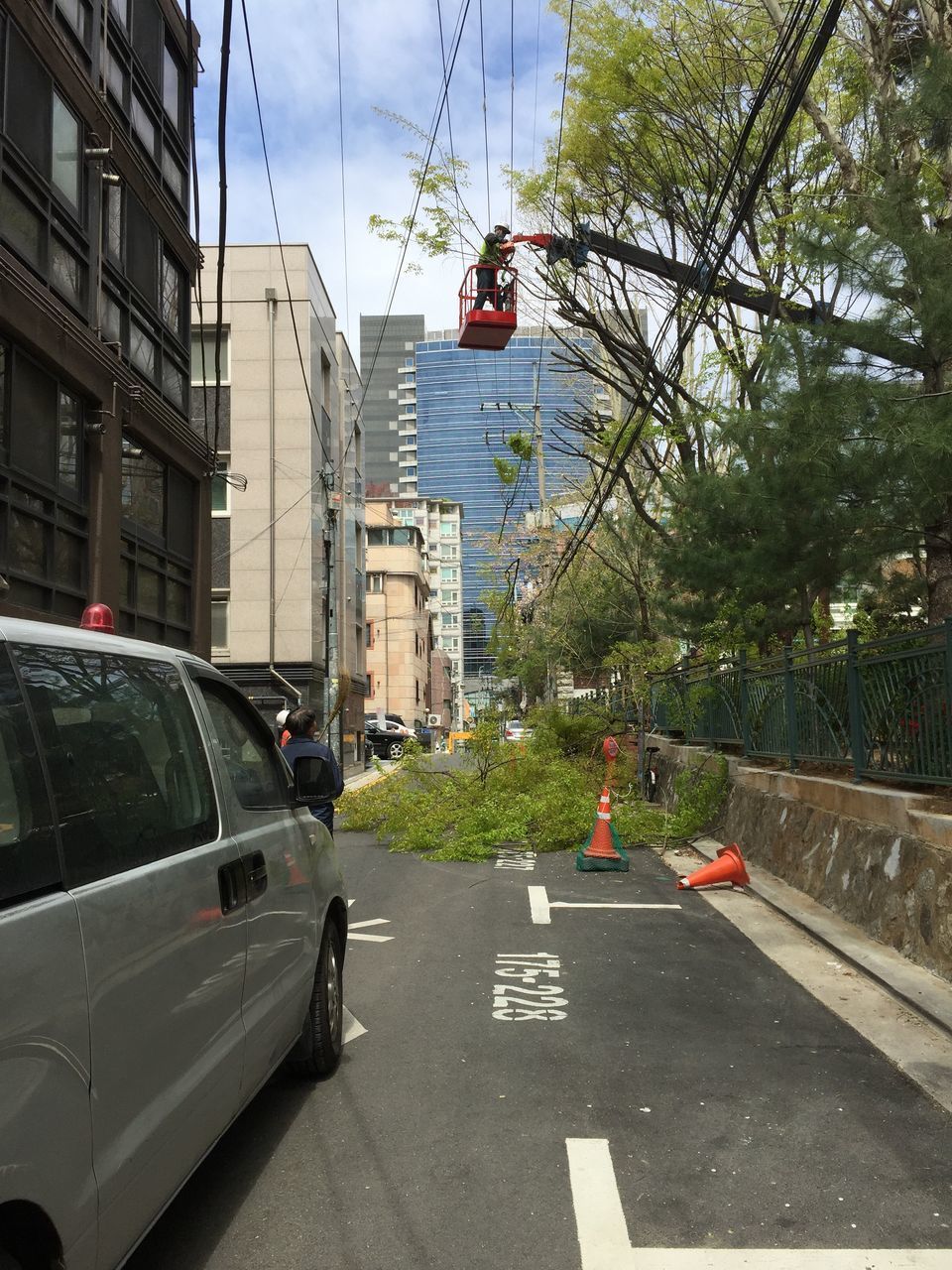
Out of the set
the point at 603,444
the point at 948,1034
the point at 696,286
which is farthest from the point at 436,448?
the point at 948,1034

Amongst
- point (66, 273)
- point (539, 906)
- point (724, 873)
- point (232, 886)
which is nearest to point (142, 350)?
point (66, 273)

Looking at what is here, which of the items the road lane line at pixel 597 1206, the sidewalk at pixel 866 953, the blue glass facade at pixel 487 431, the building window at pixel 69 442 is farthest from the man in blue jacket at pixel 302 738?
the blue glass facade at pixel 487 431

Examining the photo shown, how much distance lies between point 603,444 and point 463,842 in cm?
1273

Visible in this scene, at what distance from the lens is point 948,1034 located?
5.54m

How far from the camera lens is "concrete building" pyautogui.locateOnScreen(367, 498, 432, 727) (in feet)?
254

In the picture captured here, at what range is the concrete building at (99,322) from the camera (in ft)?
37.8

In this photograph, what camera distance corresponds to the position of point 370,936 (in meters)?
8.66

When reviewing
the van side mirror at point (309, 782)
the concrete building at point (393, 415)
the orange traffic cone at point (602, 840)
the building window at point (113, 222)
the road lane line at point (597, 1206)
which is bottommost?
the road lane line at point (597, 1206)

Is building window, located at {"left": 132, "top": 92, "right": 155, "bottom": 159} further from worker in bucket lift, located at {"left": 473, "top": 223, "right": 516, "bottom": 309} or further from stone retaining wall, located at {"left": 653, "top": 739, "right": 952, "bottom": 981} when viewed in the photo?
stone retaining wall, located at {"left": 653, "top": 739, "right": 952, "bottom": 981}

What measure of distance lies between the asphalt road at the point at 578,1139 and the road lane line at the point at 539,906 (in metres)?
1.68

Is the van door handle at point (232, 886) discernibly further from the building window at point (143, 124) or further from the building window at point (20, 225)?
the building window at point (143, 124)

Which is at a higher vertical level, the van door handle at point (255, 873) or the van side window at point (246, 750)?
the van side window at point (246, 750)

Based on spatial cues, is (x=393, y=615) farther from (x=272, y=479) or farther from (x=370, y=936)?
(x=370, y=936)

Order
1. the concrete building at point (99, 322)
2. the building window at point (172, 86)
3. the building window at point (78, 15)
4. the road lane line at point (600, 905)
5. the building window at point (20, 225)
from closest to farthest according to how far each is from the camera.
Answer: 1. the road lane line at point (600, 905)
2. the building window at point (20, 225)
3. the concrete building at point (99, 322)
4. the building window at point (78, 15)
5. the building window at point (172, 86)
